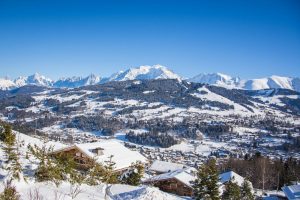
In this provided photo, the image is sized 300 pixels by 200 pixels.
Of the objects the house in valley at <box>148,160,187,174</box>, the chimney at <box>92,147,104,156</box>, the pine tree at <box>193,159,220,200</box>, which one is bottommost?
the house in valley at <box>148,160,187,174</box>

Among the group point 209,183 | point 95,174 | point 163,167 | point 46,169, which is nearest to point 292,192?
point 209,183

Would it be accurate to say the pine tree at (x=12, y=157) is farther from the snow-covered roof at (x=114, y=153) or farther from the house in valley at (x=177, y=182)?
the house in valley at (x=177, y=182)

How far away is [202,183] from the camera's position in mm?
35500

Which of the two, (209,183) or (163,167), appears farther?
(163,167)

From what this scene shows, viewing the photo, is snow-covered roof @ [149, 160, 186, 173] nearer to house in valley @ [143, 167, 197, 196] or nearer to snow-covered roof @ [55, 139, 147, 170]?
snow-covered roof @ [55, 139, 147, 170]

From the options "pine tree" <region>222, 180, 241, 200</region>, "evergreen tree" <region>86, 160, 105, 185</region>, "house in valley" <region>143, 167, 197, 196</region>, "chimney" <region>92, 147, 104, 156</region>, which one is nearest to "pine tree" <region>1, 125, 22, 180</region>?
"evergreen tree" <region>86, 160, 105, 185</region>

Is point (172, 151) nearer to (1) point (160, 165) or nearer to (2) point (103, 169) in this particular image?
(1) point (160, 165)

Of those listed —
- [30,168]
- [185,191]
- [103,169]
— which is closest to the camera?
[103,169]

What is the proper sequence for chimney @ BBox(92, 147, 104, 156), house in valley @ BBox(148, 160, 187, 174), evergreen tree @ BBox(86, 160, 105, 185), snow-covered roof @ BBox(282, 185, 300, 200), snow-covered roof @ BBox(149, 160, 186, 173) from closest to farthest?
evergreen tree @ BBox(86, 160, 105, 185), snow-covered roof @ BBox(282, 185, 300, 200), chimney @ BBox(92, 147, 104, 156), house in valley @ BBox(148, 160, 187, 174), snow-covered roof @ BBox(149, 160, 186, 173)

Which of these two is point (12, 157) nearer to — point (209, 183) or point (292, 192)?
Result: point (209, 183)

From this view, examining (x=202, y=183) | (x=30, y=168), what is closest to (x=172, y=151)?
(x=202, y=183)

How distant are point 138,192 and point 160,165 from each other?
55142 mm

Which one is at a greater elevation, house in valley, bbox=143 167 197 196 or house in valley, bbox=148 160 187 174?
house in valley, bbox=143 167 197 196

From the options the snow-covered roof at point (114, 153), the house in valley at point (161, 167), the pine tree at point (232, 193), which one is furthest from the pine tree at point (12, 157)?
the house in valley at point (161, 167)
